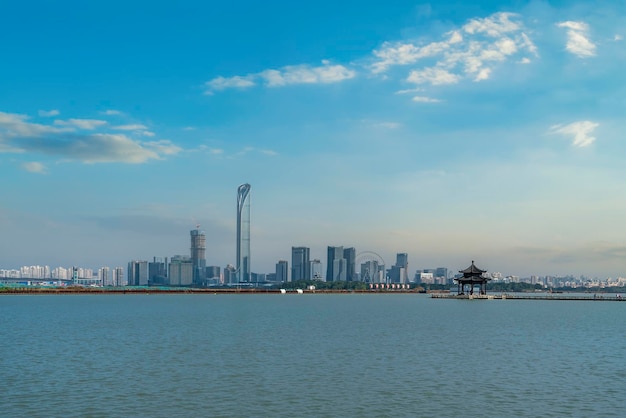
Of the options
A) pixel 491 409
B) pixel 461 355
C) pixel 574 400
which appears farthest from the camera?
pixel 461 355

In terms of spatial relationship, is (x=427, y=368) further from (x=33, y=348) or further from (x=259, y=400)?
(x=33, y=348)

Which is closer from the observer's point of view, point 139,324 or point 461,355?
point 461,355

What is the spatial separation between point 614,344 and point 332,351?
31.3 meters

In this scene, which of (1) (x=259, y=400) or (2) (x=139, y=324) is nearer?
(1) (x=259, y=400)

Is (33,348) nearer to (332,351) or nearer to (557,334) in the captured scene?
(332,351)

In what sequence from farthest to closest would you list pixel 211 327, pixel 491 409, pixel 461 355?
pixel 211 327 → pixel 461 355 → pixel 491 409

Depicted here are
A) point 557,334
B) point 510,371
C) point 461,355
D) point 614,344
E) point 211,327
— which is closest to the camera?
point 510,371

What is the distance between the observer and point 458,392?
3459 cm

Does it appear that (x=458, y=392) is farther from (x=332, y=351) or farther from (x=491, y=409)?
(x=332, y=351)

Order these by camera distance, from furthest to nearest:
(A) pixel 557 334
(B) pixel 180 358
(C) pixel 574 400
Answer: (A) pixel 557 334
(B) pixel 180 358
(C) pixel 574 400

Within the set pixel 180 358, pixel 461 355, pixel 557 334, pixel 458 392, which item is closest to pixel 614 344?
pixel 557 334

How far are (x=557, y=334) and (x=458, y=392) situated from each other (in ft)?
145

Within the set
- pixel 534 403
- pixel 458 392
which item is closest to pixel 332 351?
pixel 458 392

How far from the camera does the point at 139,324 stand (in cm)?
8362
